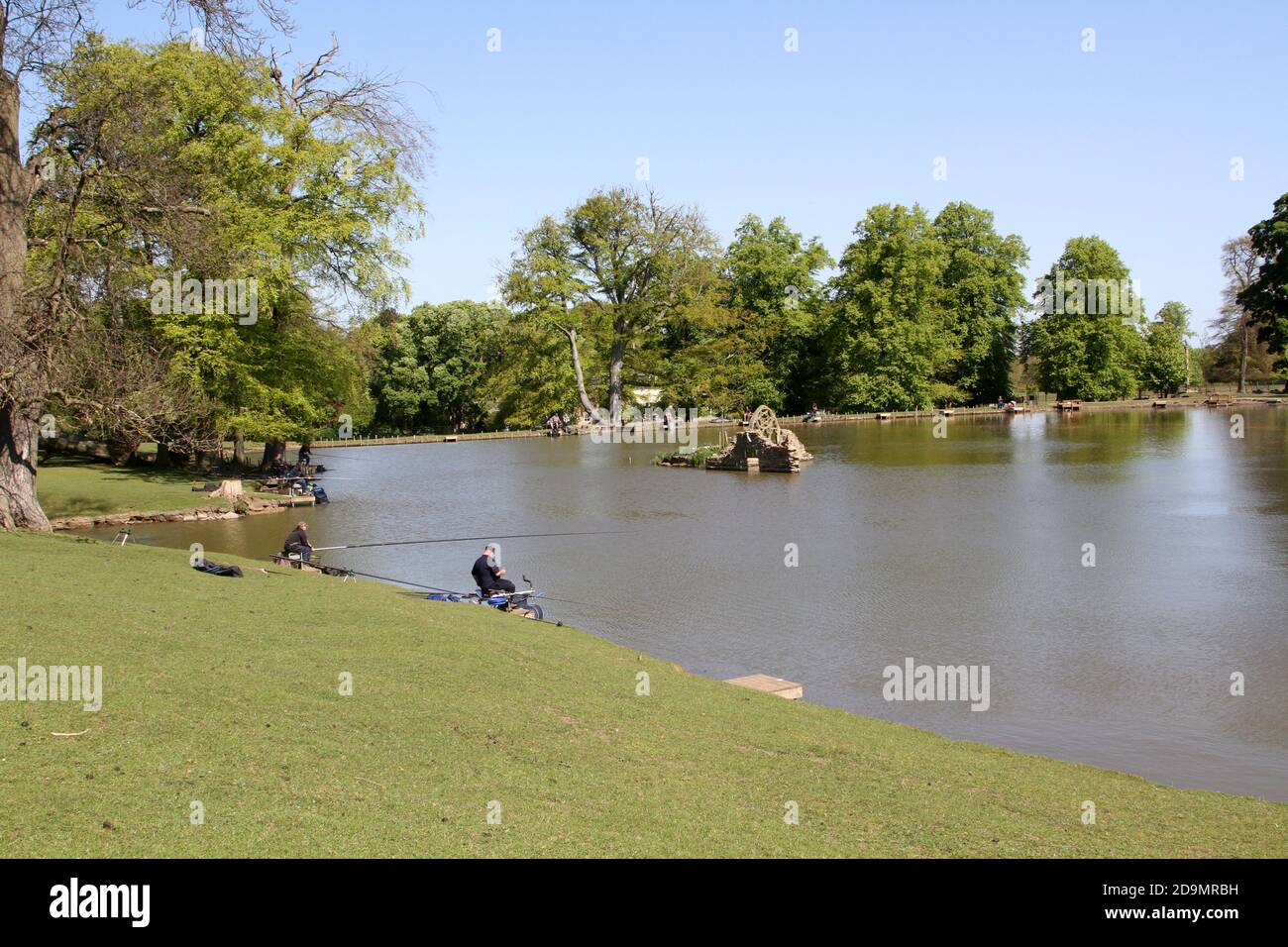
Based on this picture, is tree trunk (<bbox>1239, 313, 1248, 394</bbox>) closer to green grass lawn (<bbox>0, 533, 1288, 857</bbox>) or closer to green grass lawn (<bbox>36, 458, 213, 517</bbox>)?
green grass lawn (<bbox>36, 458, 213, 517</bbox>)

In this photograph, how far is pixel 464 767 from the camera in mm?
7922

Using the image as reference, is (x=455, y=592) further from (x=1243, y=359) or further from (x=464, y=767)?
(x=1243, y=359)

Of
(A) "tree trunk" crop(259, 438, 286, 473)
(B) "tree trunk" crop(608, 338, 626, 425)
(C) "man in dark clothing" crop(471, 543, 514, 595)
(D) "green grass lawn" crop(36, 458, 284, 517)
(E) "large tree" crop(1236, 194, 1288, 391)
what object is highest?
(E) "large tree" crop(1236, 194, 1288, 391)

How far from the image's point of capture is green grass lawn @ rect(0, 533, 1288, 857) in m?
6.66

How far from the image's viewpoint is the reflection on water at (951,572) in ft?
41.4

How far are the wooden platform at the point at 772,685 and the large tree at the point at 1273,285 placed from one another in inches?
A: 2985

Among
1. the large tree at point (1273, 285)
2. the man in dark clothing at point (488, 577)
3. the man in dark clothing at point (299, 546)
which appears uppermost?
the large tree at point (1273, 285)

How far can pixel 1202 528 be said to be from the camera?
2478 centimetres

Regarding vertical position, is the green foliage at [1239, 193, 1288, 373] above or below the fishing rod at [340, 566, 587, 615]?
above

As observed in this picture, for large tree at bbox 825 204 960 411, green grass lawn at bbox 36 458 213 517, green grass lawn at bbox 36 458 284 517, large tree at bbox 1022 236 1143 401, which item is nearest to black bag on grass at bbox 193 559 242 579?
green grass lawn at bbox 36 458 213 517

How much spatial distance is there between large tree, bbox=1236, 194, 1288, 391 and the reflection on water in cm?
3840

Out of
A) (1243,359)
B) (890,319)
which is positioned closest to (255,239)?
(890,319)

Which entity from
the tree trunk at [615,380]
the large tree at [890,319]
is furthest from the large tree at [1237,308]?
the tree trunk at [615,380]

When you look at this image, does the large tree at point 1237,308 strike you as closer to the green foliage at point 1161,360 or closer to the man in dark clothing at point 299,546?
the green foliage at point 1161,360
